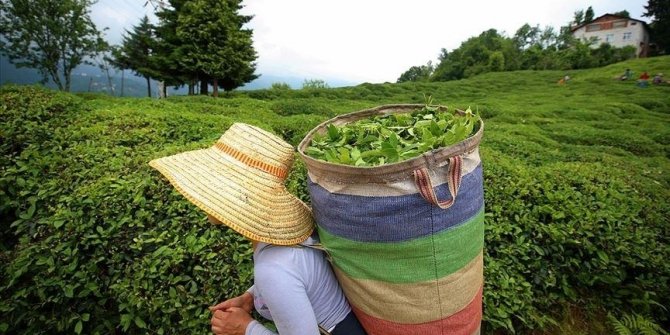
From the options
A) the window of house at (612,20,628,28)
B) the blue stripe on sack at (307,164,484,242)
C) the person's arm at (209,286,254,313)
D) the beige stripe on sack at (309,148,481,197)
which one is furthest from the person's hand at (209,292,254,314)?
the window of house at (612,20,628,28)

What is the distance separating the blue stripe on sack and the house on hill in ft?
191

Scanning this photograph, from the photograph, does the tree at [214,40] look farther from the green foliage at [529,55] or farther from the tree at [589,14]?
the tree at [589,14]

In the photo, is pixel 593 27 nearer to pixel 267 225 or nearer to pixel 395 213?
pixel 395 213

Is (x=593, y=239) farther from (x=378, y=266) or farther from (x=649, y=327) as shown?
(x=378, y=266)

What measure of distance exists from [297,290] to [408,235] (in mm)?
457

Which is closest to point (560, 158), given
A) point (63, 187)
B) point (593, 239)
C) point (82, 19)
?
point (593, 239)

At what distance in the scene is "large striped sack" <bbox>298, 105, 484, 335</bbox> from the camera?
1.25 metres

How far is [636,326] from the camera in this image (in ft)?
9.17

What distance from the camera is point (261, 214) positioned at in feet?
4.92

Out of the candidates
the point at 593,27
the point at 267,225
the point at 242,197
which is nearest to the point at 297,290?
the point at 267,225

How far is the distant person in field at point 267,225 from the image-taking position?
1366 mm

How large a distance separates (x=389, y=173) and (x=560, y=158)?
6867mm

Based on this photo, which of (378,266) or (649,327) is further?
(649,327)

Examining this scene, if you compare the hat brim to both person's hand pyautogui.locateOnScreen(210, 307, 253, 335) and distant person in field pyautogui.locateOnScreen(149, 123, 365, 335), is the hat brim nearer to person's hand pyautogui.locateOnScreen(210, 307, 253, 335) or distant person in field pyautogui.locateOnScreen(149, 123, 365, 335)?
distant person in field pyautogui.locateOnScreen(149, 123, 365, 335)
